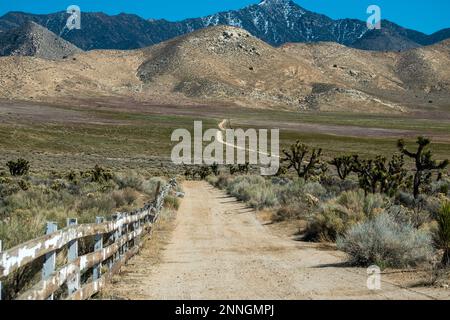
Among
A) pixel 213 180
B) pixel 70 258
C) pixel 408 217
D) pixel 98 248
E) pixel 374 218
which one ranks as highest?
pixel 70 258

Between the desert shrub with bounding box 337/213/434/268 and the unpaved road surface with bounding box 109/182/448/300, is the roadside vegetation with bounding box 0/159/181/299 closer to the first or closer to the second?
the unpaved road surface with bounding box 109/182/448/300

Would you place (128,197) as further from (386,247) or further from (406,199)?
(386,247)

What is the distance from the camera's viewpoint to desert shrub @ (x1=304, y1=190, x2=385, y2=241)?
622 inches

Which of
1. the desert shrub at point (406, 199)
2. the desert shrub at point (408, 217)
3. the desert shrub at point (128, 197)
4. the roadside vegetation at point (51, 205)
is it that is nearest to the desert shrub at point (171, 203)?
the roadside vegetation at point (51, 205)

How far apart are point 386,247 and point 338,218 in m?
4.91

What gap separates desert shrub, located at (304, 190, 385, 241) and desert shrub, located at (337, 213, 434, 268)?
3196 mm

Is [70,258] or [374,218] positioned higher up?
[70,258]

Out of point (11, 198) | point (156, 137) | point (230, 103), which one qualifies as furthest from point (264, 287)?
point (230, 103)

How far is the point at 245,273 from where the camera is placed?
10453 mm

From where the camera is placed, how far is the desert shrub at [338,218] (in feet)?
51.9

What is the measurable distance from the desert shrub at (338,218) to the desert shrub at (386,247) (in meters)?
3.20

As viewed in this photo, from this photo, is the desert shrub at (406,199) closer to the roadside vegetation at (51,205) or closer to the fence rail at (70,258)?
the roadside vegetation at (51,205)

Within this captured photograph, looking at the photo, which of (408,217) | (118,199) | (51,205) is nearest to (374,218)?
(408,217)
